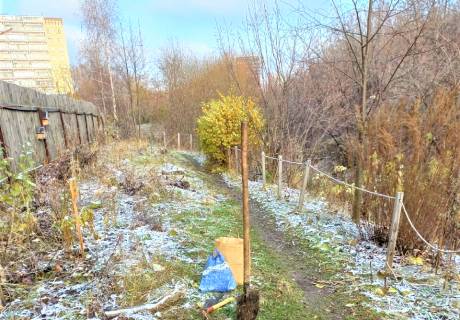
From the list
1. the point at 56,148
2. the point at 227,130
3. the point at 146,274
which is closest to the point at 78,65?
the point at 227,130

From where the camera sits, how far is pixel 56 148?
7.83 meters

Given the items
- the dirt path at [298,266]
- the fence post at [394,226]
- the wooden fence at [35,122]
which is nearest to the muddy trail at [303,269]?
the dirt path at [298,266]

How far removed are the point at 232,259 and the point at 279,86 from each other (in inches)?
290

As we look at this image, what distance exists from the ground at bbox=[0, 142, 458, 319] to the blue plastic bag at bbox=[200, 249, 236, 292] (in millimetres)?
97

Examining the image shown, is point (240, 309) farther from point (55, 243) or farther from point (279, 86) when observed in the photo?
point (279, 86)

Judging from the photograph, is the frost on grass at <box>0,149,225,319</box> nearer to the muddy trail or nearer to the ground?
the ground

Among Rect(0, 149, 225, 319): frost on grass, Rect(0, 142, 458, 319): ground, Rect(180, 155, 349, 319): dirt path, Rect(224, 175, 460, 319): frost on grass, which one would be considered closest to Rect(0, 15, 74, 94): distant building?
Rect(0, 142, 458, 319): ground

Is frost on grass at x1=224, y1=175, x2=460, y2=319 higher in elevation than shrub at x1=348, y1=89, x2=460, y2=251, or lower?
lower

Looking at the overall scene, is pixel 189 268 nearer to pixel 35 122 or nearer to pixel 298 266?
pixel 298 266

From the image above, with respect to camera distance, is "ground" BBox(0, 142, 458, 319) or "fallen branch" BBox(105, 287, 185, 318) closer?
"fallen branch" BBox(105, 287, 185, 318)

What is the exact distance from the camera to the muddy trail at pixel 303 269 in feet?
11.0

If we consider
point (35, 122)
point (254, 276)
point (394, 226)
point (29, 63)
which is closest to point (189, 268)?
point (254, 276)

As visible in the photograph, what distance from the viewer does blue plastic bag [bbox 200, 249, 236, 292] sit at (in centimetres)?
Answer: 349

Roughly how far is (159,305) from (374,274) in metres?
2.56
